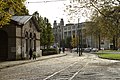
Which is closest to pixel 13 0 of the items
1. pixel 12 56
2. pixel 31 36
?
pixel 12 56

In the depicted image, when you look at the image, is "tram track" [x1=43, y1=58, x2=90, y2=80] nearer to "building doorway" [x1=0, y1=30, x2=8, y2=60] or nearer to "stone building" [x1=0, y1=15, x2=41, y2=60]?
"stone building" [x1=0, y1=15, x2=41, y2=60]

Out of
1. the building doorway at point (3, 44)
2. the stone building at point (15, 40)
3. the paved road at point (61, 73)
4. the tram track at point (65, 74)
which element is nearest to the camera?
the tram track at point (65, 74)

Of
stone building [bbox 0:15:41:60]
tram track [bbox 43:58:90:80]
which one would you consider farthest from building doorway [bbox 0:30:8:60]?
tram track [bbox 43:58:90:80]

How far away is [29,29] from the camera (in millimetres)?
52406

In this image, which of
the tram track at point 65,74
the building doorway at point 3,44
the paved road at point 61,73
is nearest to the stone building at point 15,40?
the building doorway at point 3,44

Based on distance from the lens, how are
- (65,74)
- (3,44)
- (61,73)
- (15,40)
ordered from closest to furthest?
(65,74), (61,73), (15,40), (3,44)

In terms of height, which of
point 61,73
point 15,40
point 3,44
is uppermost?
point 15,40

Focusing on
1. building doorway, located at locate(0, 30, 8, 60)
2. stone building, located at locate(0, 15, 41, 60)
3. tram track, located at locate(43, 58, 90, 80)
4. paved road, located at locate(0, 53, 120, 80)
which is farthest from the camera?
building doorway, located at locate(0, 30, 8, 60)

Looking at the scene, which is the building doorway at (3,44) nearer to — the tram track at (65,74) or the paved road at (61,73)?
the paved road at (61,73)

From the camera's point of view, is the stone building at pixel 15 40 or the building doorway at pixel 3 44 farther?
the building doorway at pixel 3 44

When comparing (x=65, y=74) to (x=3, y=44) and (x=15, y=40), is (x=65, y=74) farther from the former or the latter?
(x=3, y=44)

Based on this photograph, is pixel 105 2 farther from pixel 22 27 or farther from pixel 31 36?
pixel 31 36

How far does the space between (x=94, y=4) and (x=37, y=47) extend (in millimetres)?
21831

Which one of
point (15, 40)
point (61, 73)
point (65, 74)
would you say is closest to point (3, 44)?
point (15, 40)
